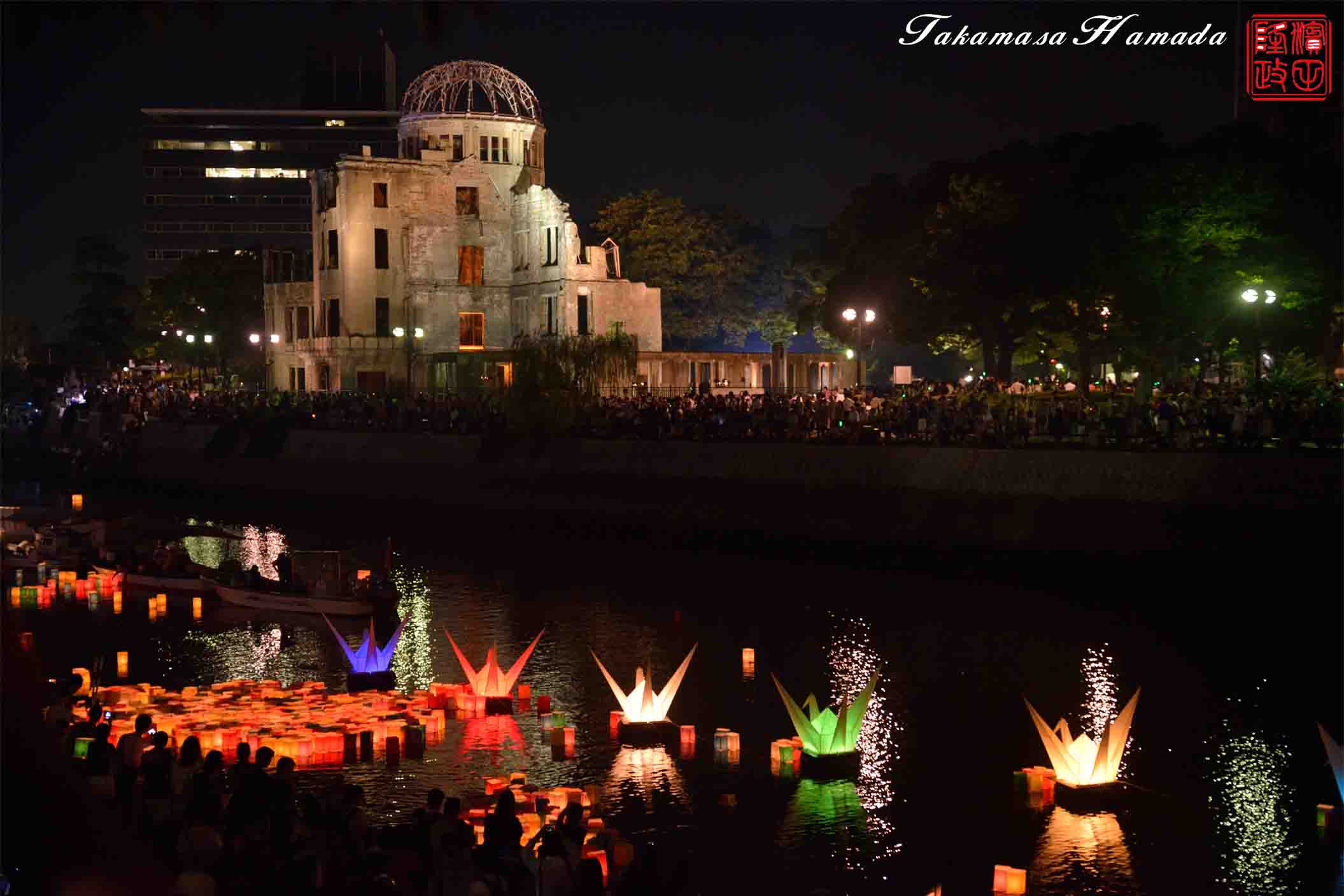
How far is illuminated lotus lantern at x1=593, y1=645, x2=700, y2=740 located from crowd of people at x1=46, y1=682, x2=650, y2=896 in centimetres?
579

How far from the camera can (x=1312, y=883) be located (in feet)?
59.8

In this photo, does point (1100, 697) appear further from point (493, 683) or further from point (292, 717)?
point (292, 717)

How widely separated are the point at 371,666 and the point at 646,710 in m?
6.20

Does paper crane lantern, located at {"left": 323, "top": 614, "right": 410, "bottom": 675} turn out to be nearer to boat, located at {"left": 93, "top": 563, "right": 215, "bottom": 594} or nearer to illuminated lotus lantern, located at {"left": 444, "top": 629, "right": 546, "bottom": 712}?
illuminated lotus lantern, located at {"left": 444, "top": 629, "right": 546, "bottom": 712}

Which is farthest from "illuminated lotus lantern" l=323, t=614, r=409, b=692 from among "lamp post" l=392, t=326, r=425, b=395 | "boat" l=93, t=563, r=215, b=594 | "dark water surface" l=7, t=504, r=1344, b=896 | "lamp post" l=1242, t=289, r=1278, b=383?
"lamp post" l=392, t=326, r=425, b=395

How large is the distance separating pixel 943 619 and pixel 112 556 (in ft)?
77.9

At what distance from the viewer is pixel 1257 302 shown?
53.6 metres

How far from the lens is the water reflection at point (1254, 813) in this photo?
60.7ft

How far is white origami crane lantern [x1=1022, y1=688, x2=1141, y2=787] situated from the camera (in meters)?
21.3

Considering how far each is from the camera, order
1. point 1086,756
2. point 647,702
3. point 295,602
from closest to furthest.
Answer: point 1086,756 < point 647,702 < point 295,602

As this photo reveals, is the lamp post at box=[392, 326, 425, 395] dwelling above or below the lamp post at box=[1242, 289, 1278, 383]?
above

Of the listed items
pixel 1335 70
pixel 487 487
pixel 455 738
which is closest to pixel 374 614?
pixel 455 738

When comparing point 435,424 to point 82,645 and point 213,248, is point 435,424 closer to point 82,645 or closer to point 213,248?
point 82,645

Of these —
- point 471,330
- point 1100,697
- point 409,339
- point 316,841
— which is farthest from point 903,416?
point 471,330
